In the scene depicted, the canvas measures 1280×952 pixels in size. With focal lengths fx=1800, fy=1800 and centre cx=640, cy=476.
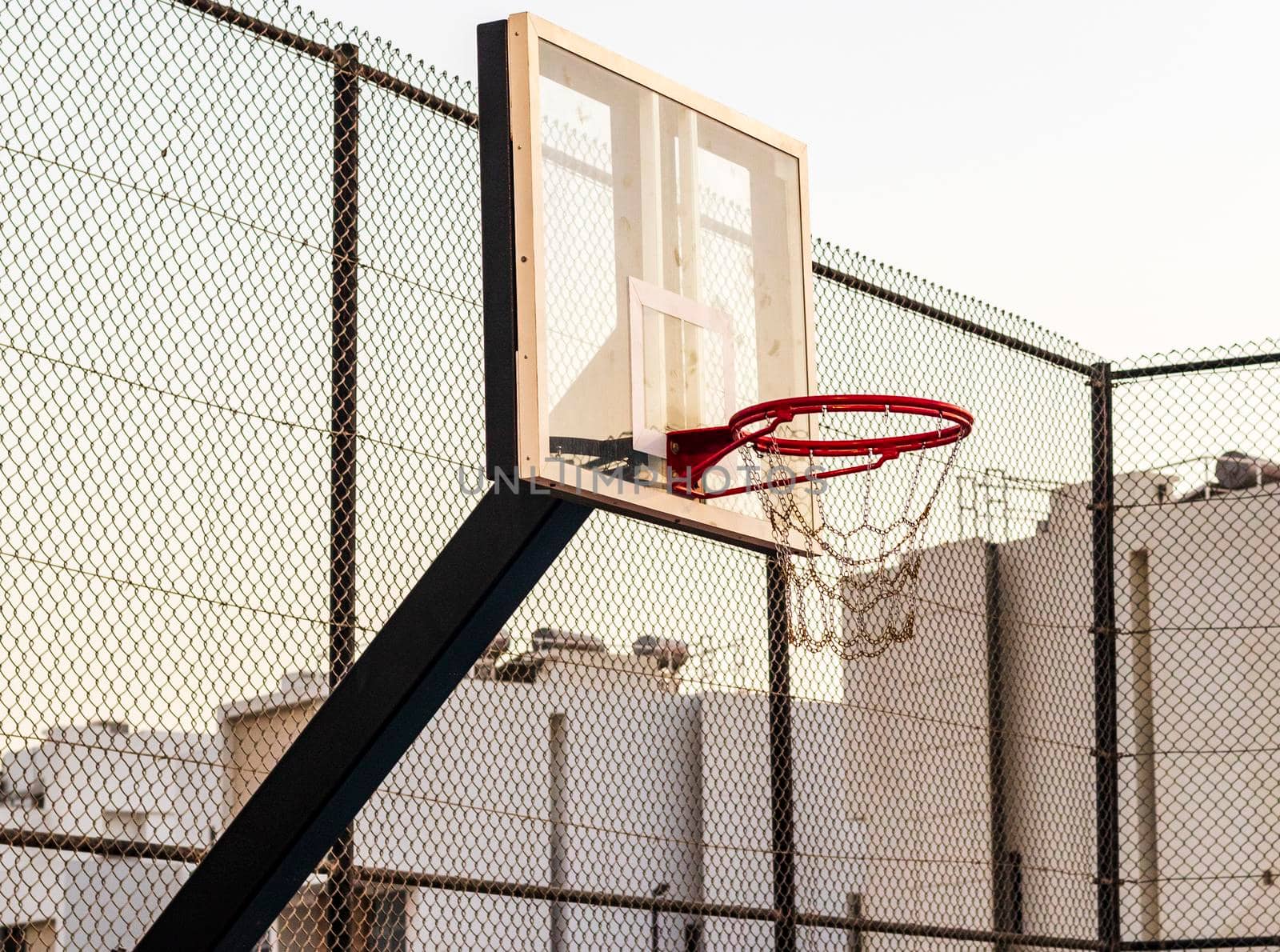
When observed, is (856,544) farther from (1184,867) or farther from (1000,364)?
(1184,867)

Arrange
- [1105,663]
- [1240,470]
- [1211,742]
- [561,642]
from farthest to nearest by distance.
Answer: [1211,742] → [1240,470] → [1105,663] → [561,642]

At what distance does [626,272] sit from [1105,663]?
12.4 feet

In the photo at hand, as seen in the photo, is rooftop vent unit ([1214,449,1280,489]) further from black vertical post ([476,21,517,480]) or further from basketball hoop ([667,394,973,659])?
black vertical post ([476,21,517,480])

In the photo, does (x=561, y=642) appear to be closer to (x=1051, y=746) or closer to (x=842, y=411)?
Result: (x=842, y=411)

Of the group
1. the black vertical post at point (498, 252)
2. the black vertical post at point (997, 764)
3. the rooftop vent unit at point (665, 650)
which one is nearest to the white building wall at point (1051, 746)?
the black vertical post at point (997, 764)

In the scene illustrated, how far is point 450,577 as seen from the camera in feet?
13.2

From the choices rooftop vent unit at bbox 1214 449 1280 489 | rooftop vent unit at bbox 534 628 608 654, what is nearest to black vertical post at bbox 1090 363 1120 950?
rooftop vent unit at bbox 1214 449 1280 489

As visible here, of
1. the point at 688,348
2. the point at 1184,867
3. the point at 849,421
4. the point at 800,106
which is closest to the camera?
the point at 688,348

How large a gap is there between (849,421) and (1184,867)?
5.54 metres

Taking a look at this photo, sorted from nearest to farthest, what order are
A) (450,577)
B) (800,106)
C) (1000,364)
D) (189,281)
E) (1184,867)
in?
(450,577), (189,281), (1000,364), (800,106), (1184,867)

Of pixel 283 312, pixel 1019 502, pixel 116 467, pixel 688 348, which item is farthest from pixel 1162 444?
pixel 116 467

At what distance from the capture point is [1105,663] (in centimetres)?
743

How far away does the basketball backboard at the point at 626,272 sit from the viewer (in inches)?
157

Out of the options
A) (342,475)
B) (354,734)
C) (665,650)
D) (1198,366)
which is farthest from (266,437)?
Result: (1198,366)
